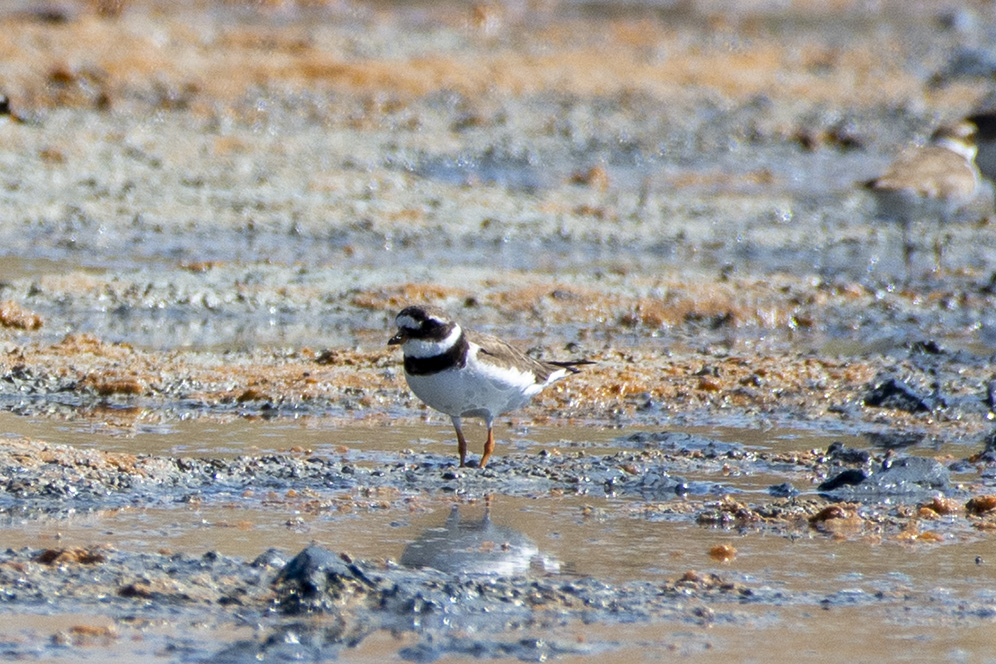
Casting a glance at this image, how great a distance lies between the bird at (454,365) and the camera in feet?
21.8

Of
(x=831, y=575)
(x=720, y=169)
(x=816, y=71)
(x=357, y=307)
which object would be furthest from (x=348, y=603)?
(x=816, y=71)

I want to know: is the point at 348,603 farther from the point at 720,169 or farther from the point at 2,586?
the point at 720,169

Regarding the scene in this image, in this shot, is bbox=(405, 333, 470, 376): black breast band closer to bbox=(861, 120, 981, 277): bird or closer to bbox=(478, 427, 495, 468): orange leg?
bbox=(478, 427, 495, 468): orange leg

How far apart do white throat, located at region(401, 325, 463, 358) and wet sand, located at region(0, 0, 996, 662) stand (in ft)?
1.74

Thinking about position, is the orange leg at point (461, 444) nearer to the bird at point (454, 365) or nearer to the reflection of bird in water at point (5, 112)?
the bird at point (454, 365)

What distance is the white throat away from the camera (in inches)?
263

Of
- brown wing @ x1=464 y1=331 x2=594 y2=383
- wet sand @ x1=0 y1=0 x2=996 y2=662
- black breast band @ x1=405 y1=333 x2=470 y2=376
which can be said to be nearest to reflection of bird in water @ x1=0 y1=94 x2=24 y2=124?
wet sand @ x1=0 y1=0 x2=996 y2=662

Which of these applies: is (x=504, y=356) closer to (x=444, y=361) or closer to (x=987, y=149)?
(x=444, y=361)

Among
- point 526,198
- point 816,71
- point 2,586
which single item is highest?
point 816,71

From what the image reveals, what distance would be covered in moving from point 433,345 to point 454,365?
13 centimetres

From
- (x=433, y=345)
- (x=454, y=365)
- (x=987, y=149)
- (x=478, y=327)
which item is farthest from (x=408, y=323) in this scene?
(x=987, y=149)

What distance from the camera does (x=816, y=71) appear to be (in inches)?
1022

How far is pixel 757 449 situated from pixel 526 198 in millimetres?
7445

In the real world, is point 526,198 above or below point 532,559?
above
